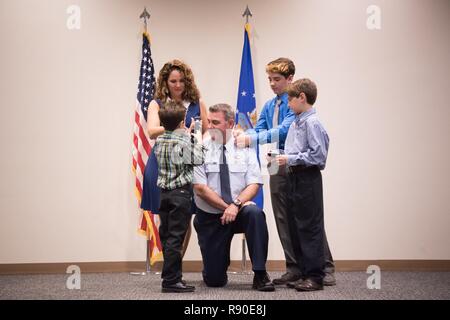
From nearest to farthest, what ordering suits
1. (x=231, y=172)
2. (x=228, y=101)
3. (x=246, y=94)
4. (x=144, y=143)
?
(x=231, y=172), (x=144, y=143), (x=246, y=94), (x=228, y=101)

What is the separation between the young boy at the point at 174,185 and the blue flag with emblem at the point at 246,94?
4.87 feet

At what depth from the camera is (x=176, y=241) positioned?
12.5 feet

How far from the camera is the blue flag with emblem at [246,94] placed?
5.29 metres

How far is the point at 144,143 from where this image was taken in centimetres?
517

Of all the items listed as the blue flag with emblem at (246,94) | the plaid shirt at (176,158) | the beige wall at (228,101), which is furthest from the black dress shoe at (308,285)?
the blue flag with emblem at (246,94)

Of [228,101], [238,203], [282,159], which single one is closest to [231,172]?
[238,203]

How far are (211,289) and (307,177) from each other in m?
1.00

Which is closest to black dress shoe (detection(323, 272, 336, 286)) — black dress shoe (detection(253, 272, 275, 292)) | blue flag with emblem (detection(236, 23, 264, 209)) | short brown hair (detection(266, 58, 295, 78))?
black dress shoe (detection(253, 272, 275, 292))

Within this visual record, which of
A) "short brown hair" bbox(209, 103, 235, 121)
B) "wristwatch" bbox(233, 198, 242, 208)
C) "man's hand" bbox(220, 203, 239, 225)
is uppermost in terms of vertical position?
"short brown hair" bbox(209, 103, 235, 121)

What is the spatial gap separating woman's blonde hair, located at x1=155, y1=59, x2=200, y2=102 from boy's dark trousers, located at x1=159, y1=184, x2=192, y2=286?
0.98 metres

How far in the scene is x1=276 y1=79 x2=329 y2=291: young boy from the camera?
149 inches

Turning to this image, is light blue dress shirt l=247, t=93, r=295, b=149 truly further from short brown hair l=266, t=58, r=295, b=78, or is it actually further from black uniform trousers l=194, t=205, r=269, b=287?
black uniform trousers l=194, t=205, r=269, b=287

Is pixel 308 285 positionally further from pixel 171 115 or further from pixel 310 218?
pixel 171 115

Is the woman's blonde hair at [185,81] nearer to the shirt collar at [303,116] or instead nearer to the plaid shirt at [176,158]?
the plaid shirt at [176,158]
